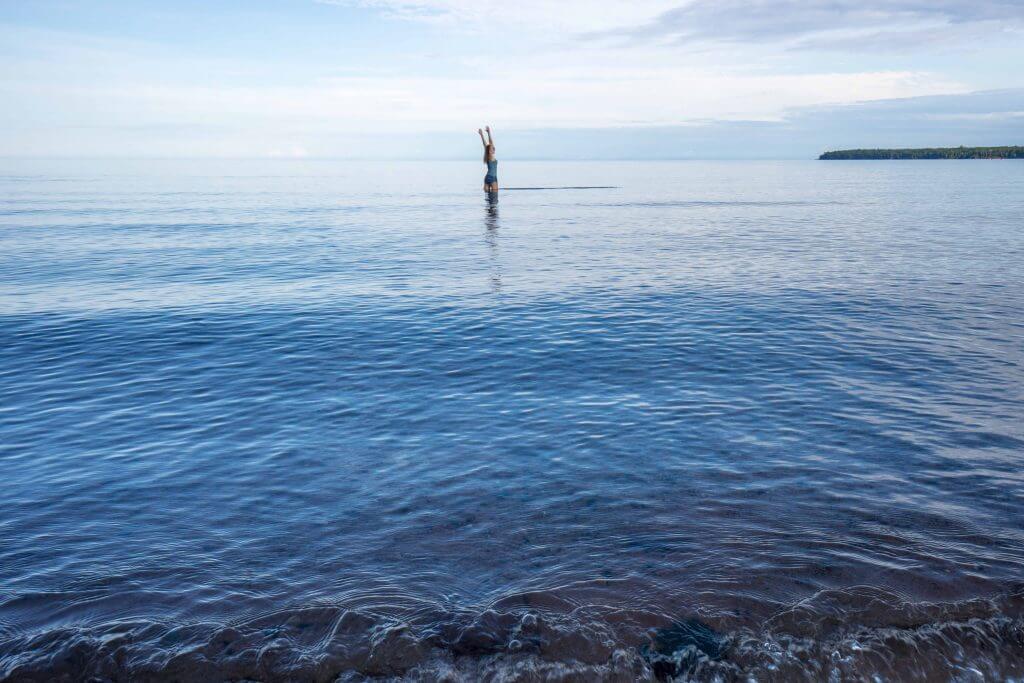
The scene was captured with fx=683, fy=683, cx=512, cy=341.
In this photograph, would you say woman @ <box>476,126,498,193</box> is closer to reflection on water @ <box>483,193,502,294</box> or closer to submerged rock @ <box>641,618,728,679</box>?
reflection on water @ <box>483,193,502,294</box>

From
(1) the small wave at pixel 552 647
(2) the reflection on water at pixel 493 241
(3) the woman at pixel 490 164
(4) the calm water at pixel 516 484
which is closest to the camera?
(1) the small wave at pixel 552 647

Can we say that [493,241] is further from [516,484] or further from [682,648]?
[682,648]

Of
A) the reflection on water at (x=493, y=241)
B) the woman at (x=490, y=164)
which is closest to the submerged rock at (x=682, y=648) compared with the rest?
the reflection on water at (x=493, y=241)

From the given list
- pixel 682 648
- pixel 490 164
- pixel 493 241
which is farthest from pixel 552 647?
pixel 490 164

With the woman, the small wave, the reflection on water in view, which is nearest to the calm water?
the small wave

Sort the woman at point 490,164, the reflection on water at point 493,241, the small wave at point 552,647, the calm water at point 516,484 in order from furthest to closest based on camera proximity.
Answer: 1. the woman at point 490,164
2. the reflection on water at point 493,241
3. the calm water at point 516,484
4. the small wave at point 552,647

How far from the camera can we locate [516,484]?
401 inches

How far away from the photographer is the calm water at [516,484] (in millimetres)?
6887

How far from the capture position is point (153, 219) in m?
A: 54.8

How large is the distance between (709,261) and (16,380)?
89.4ft

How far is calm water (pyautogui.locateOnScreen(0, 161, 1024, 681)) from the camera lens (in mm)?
6887

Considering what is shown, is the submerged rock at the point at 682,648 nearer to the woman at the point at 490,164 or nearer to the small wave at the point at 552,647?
the small wave at the point at 552,647

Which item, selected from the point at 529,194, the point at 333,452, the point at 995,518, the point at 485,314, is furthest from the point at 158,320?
the point at 529,194

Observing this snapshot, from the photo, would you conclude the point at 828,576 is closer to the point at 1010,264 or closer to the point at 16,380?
the point at 16,380
